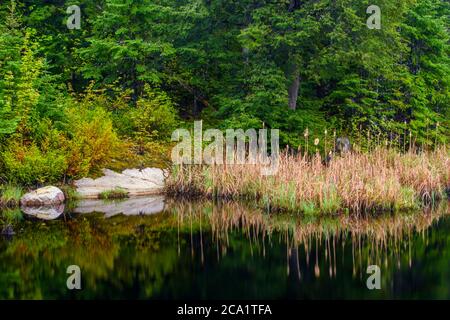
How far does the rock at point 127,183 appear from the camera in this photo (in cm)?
1400

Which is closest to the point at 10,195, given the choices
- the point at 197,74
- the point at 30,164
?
the point at 30,164

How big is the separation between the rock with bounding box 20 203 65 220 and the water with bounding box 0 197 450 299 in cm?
12

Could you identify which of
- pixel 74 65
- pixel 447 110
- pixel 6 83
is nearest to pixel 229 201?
pixel 6 83

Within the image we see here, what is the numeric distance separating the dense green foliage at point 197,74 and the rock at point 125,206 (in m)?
0.96

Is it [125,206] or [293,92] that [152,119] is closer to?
[125,206]

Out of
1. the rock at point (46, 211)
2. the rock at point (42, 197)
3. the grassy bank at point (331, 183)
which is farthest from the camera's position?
the rock at point (42, 197)

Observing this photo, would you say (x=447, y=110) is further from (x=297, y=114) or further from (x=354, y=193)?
(x=354, y=193)

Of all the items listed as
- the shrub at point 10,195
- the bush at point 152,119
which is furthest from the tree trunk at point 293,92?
the shrub at point 10,195

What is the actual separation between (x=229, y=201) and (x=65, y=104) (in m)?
4.52

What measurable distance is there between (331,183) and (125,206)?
4.37m

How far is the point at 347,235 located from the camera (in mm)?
10188

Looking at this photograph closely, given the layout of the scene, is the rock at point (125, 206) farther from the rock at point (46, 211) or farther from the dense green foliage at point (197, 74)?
the dense green foliage at point (197, 74)

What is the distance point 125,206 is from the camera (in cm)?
1312
